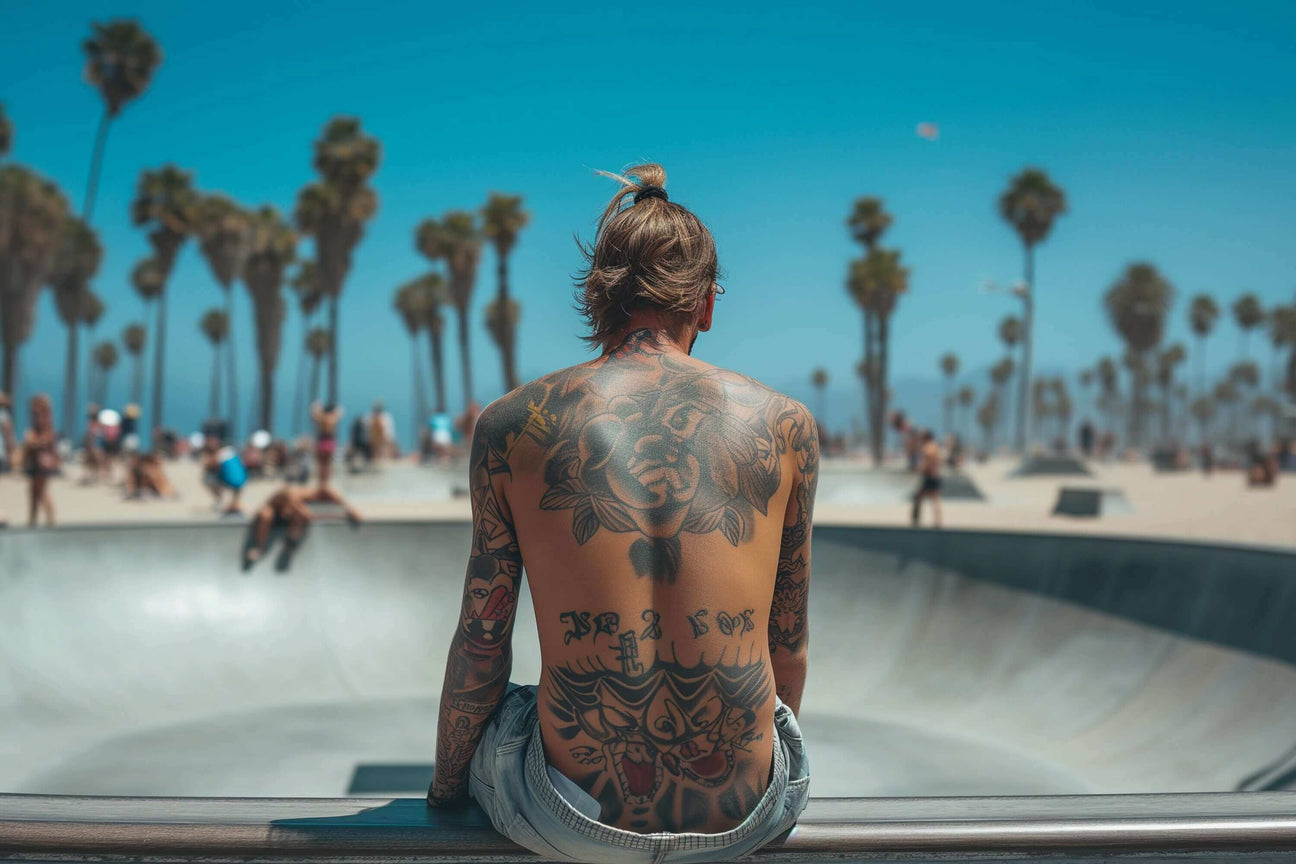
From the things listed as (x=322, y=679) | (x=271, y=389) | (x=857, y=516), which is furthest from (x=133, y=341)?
(x=322, y=679)

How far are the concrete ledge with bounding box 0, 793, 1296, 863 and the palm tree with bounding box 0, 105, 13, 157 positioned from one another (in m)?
44.8

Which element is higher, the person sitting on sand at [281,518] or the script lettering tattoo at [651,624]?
the script lettering tattoo at [651,624]

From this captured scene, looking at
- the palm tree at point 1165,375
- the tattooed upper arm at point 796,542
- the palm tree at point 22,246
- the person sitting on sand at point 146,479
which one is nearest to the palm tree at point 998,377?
the palm tree at point 1165,375

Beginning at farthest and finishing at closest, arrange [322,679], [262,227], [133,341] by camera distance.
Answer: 1. [133,341]
2. [262,227]
3. [322,679]

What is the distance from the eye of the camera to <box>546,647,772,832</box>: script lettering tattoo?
6.10 ft

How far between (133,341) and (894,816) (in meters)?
118

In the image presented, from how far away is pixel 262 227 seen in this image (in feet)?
161

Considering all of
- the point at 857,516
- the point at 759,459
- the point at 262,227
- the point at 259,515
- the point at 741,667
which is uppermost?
the point at 262,227

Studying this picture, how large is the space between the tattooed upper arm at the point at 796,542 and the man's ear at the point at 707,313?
28 cm

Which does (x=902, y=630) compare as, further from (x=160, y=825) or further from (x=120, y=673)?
(x=160, y=825)

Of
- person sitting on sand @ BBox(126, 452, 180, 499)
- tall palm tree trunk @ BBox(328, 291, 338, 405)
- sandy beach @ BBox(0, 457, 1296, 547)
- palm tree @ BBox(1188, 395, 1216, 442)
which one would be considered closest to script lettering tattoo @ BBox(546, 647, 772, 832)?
sandy beach @ BBox(0, 457, 1296, 547)

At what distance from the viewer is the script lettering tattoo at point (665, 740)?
1.86m

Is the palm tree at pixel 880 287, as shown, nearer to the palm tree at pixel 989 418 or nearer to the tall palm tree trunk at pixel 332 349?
the tall palm tree trunk at pixel 332 349

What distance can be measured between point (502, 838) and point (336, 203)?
140 ft
